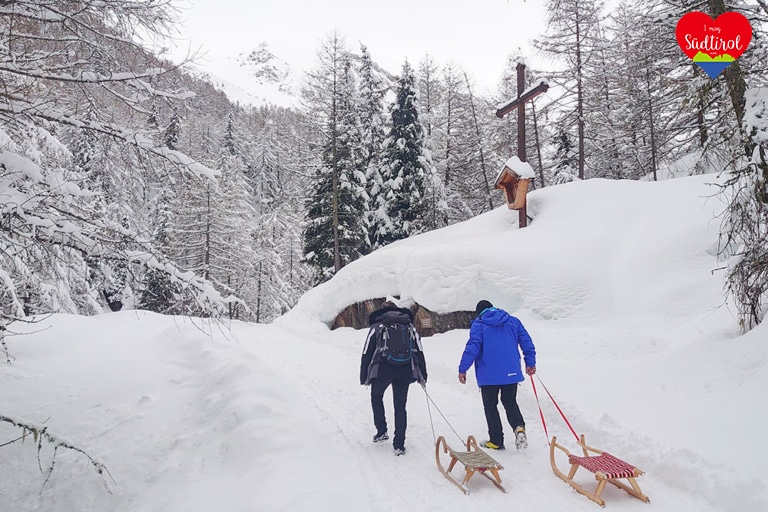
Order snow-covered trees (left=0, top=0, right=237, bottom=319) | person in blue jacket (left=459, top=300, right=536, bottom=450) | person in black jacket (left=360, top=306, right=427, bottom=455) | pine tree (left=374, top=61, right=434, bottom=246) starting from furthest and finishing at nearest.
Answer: pine tree (left=374, top=61, right=434, bottom=246)
person in black jacket (left=360, top=306, right=427, bottom=455)
person in blue jacket (left=459, top=300, right=536, bottom=450)
snow-covered trees (left=0, top=0, right=237, bottom=319)

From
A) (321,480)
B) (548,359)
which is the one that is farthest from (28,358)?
(548,359)

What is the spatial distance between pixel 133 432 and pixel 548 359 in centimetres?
695

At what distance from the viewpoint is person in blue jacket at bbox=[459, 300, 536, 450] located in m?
5.38

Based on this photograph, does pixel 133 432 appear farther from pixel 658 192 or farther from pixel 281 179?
pixel 281 179

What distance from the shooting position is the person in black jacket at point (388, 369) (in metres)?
5.48

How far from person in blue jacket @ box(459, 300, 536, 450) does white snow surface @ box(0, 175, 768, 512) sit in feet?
1.21

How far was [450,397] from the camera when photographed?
7574mm

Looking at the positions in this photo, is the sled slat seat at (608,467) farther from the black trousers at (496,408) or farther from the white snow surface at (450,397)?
the black trousers at (496,408)

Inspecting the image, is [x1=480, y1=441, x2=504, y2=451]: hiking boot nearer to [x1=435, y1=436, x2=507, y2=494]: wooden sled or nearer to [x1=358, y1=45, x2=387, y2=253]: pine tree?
[x1=435, y1=436, x2=507, y2=494]: wooden sled

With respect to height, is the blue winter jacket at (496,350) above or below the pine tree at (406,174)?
below

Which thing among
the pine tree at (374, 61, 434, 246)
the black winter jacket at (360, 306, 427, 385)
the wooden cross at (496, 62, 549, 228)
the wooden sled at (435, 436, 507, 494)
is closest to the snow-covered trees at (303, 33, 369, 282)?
the pine tree at (374, 61, 434, 246)

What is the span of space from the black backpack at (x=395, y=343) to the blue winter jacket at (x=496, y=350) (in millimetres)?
711

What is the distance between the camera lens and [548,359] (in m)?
8.23

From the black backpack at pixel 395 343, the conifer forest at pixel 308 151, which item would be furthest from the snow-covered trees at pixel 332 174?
the black backpack at pixel 395 343
